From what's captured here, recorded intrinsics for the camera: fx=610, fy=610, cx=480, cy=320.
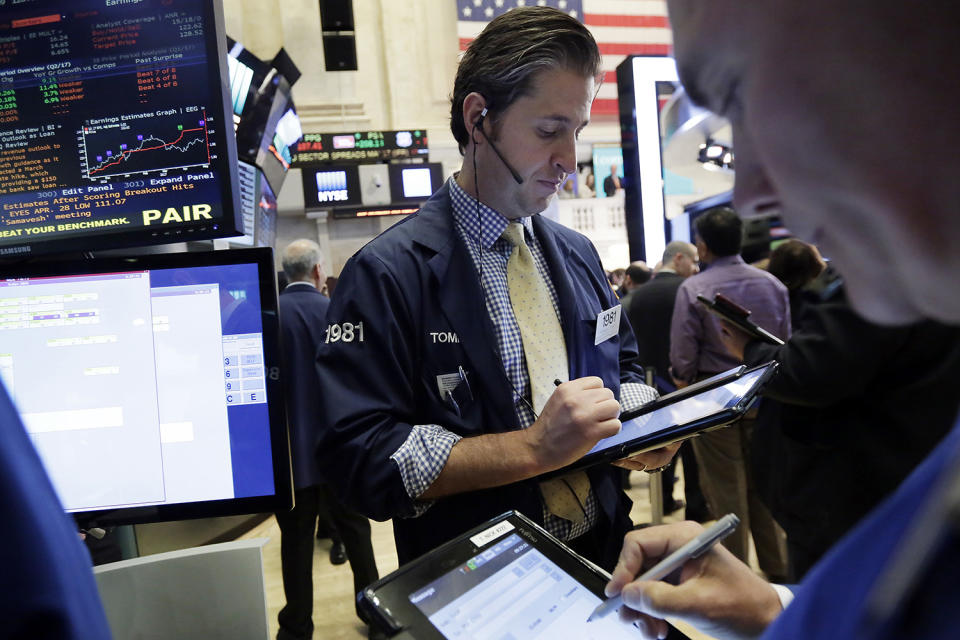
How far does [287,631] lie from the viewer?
2834 millimetres

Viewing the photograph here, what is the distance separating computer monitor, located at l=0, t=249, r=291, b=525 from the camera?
1.01 m

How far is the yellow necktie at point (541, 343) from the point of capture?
3.81 ft

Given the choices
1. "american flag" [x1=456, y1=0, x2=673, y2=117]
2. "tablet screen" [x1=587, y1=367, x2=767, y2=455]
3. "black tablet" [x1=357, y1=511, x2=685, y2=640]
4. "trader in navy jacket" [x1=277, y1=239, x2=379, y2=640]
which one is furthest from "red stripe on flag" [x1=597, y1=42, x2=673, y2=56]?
"black tablet" [x1=357, y1=511, x2=685, y2=640]

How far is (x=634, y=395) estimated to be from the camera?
1331 mm

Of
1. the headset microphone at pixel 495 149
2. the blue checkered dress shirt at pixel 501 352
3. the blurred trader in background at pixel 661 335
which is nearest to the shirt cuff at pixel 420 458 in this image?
the blue checkered dress shirt at pixel 501 352

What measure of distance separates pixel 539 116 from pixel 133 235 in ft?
2.65

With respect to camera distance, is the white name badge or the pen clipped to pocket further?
the white name badge

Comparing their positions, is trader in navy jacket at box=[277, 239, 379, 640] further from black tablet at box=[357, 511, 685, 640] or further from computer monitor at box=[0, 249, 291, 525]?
black tablet at box=[357, 511, 685, 640]

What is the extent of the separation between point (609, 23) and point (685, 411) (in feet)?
40.9

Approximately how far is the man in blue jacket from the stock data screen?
106 cm

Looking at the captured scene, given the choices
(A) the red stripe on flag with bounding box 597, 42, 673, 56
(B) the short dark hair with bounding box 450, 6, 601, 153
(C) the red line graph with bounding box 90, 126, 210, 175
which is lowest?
(C) the red line graph with bounding box 90, 126, 210, 175

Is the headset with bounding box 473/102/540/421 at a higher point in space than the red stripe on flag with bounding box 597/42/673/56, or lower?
lower

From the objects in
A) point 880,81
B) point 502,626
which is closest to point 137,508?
point 502,626

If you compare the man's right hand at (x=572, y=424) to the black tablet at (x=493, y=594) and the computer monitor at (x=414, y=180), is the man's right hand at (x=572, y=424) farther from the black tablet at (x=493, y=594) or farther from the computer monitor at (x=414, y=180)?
the computer monitor at (x=414, y=180)
